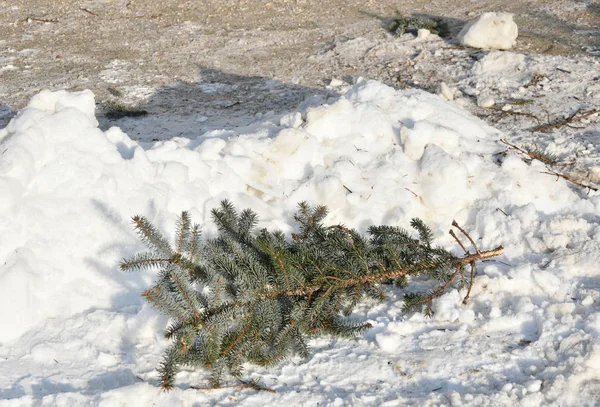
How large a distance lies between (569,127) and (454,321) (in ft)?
10.8

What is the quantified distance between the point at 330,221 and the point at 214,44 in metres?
5.94

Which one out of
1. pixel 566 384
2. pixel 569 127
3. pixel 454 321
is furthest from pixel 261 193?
pixel 569 127

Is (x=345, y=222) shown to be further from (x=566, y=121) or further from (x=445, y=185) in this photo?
(x=566, y=121)

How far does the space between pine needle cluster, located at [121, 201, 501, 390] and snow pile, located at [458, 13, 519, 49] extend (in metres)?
5.31

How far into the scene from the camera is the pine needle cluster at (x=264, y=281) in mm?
2879

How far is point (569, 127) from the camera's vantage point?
580cm

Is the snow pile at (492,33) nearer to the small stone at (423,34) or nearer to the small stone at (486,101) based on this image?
the small stone at (423,34)

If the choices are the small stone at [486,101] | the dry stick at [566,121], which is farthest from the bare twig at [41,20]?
the dry stick at [566,121]

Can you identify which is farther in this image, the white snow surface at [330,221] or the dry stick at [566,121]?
Answer: the dry stick at [566,121]

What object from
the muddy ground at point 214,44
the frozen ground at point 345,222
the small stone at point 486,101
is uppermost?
the frozen ground at point 345,222

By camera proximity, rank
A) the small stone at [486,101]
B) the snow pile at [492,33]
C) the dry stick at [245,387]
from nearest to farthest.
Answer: the dry stick at [245,387] → the small stone at [486,101] → the snow pile at [492,33]

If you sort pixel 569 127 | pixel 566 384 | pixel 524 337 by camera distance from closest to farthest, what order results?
pixel 566 384
pixel 524 337
pixel 569 127

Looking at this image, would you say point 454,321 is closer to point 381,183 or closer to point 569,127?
point 381,183

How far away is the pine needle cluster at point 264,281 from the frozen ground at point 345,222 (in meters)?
0.12
